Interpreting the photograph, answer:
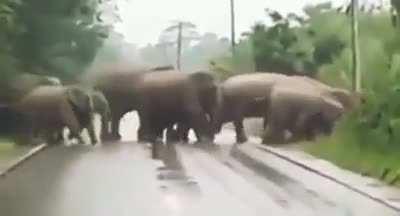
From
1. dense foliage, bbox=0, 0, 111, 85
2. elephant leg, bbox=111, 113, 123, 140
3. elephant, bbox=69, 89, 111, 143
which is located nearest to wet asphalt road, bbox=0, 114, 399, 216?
elephant leg, bbox=111, 113, 123, 140

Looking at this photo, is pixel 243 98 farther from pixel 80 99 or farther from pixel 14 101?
pixel 14 101

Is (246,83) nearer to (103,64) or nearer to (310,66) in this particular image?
(103,64)

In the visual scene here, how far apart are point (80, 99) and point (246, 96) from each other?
5862mm

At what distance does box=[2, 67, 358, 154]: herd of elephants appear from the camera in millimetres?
39688

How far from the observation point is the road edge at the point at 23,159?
2611cm

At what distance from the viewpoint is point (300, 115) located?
1507 inches

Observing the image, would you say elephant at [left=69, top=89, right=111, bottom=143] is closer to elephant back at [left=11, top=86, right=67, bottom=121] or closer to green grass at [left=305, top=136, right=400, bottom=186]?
elephant back at [left=11, top=86, right=67, bottom=121]

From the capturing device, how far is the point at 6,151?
34812 millimetres

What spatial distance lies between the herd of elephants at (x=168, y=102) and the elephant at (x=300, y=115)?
0.04 metres

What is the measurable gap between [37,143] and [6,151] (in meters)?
5.88

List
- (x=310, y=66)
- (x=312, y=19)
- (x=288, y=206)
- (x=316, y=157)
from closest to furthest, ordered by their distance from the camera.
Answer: (x=288, y=206)
(x=316, y=157)
(x=310, y=66)
(x=312, y=19)

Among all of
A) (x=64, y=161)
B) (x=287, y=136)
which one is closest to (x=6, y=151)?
(x=64, y=161)

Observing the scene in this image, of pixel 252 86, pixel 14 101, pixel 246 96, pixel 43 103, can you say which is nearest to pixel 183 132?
pixel 246 96

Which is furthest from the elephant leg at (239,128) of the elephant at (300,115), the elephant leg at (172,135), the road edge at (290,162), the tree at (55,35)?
the tree at (55,35)
